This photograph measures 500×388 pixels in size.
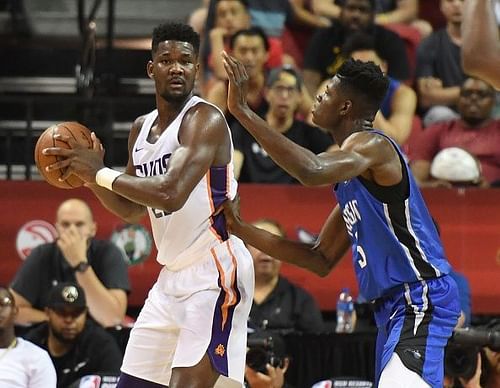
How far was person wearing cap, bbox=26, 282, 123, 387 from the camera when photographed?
288 inches

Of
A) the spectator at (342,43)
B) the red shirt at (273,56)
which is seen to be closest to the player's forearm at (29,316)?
the red shirt at (273,56)

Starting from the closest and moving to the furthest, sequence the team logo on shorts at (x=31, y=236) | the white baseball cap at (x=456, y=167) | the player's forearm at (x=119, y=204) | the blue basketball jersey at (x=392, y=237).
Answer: the blue basketball jersey at (x=392, y=237), the player's forearm at (x=119, y=204), the team logo on shorts at (x=31, y=236), the white baseball cap at (x=456, y=167)

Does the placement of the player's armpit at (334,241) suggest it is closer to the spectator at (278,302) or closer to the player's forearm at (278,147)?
the player's forearm at (278,147)

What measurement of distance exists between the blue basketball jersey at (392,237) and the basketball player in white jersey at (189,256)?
60cm

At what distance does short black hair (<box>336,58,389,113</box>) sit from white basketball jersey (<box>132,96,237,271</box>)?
1.90 ft

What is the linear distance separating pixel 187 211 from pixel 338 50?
5.31 m

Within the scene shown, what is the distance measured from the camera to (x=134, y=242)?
8.88 m

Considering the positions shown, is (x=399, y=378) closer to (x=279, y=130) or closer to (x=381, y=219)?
(x=381, y=219)

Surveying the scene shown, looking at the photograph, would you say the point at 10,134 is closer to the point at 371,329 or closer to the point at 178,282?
the point at 371,329

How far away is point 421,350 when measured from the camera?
15.6 feet

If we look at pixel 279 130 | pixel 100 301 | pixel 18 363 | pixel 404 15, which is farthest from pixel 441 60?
pixel 18 363

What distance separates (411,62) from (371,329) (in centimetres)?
392

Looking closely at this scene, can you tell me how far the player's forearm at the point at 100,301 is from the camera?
7996 millimetres

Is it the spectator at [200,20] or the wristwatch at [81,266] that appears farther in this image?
the spectator at [200,20]
